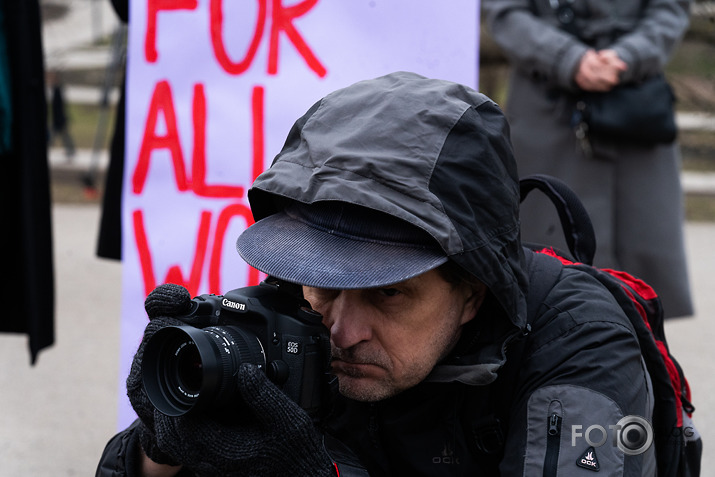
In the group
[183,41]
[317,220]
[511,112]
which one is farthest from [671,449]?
[511,112]

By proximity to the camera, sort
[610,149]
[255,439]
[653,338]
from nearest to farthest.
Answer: [255,439] < [653,338] < [610,149]

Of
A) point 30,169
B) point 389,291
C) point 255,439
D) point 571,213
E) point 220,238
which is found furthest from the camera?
point 30,169

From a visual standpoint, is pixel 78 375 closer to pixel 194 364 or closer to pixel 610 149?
pixel 610 149

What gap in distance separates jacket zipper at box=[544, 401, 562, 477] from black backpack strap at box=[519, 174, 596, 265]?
516mm

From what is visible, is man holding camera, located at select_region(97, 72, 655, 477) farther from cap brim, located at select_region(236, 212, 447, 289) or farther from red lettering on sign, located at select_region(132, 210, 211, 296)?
red lettering on sign, located at select_region(132, 210, 211, 296)

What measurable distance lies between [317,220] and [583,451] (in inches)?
21.1

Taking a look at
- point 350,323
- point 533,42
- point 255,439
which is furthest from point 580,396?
point 533,42

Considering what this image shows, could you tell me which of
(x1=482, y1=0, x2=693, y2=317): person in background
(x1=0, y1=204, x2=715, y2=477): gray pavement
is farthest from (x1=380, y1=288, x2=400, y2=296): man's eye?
(x1=0, y1=204, x2=715, y2=477): gray pavement

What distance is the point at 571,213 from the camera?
1942 millimetres

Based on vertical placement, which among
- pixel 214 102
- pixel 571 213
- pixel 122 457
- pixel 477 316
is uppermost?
pixel 214 102

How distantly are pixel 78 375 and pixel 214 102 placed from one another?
192 cm

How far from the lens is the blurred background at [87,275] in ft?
11.6

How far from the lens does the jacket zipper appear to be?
4.83 ft

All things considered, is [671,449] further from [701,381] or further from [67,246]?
[67,246]
